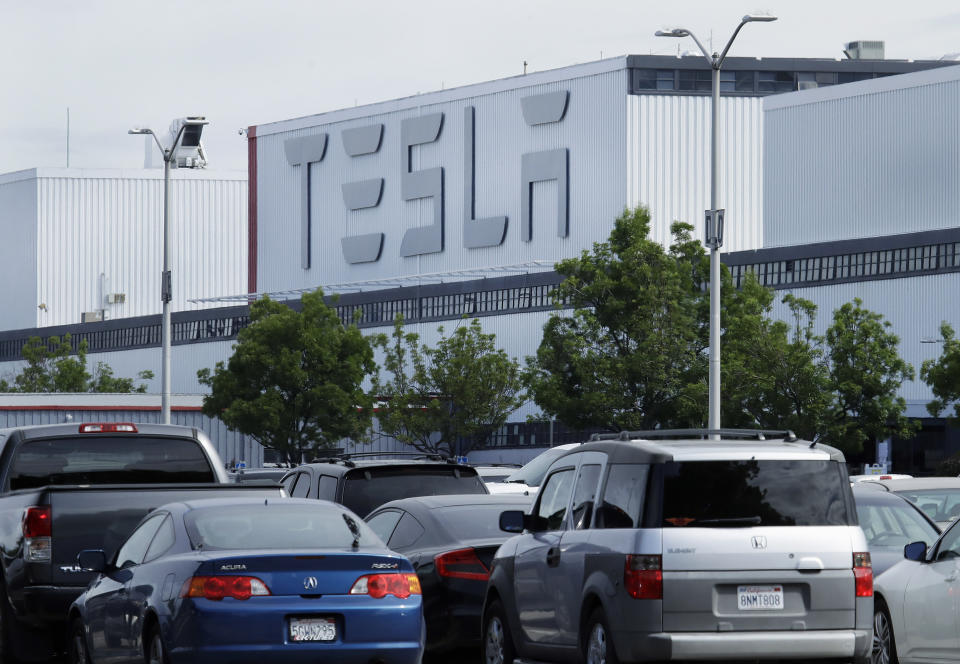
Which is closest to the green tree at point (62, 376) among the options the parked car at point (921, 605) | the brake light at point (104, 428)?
the brake light at point (104, 428)

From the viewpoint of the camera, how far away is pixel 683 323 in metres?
47.6

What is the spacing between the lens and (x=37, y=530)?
44.2 ft

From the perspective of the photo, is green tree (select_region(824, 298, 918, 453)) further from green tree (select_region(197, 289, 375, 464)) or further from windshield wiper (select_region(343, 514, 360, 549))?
windshield wiper (select_region(343, 514, 360, 549))

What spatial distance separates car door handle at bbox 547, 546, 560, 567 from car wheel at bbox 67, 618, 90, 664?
332cm

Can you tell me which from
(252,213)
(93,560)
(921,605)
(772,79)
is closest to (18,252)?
(252,213)

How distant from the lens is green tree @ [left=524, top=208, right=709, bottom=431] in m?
47.4

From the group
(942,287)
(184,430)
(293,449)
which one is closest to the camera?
(184,430)

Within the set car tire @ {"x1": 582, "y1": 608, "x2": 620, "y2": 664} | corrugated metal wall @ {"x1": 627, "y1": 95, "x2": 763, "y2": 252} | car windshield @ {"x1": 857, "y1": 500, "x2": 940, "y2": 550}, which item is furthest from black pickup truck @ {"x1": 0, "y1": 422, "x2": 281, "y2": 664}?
corrugated metal wall @ {"x1": 627, "y1": 95, "x2": 763, "y2": 252}

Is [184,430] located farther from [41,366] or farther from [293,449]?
[41,366]

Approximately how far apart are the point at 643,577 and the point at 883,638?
3.29 m

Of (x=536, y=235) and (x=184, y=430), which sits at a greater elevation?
(x=536, y=235)

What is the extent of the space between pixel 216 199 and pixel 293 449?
72.1 metres

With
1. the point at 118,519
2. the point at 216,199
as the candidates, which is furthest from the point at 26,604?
the point at 216,199

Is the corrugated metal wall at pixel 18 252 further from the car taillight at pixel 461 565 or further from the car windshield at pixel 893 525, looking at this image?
the car taillight at pixel 461 565
